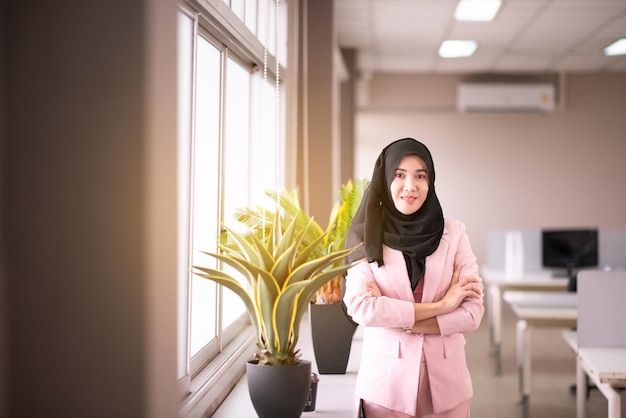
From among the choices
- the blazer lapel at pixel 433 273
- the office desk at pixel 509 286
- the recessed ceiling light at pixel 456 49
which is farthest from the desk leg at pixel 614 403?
the recessed ceiling light at pixel 456 49

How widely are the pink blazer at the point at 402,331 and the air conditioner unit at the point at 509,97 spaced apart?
8046mm

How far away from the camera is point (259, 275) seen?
1.98m

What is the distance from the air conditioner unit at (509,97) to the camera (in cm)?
980

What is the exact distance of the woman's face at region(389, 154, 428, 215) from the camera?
2041 mm

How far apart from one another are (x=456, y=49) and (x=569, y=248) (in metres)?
2.71

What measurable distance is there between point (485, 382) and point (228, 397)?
3.84 metres

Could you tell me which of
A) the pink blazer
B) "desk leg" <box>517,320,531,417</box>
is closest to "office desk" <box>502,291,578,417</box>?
"desk leg" <box>517,320,531,417</box>

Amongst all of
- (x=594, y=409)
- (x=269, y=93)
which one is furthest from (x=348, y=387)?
A: (x=594, y=409)

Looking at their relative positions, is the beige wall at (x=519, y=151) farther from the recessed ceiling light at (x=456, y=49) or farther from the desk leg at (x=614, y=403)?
the desk leg at (x=614, y=403)

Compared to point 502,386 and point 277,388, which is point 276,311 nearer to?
point 277,388

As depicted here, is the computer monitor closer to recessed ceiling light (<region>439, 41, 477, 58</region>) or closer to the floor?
the floor

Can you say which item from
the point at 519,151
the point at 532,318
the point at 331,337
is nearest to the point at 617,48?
the point at 519,151

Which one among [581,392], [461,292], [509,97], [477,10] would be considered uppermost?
[477,10]

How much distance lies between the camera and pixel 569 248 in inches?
273
